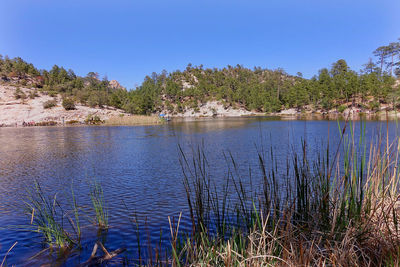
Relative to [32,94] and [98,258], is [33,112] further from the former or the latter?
[98,258]

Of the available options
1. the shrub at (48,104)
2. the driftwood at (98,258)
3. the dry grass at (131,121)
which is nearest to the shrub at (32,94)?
the shrub at (48,104)

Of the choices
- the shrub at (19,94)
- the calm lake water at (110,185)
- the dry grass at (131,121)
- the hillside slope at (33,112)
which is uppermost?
the shrub at (19,94)

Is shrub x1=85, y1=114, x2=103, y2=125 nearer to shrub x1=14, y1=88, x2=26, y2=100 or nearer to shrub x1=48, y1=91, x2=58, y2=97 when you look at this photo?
shrub x1=14, y1=88, x2=26, y2=100

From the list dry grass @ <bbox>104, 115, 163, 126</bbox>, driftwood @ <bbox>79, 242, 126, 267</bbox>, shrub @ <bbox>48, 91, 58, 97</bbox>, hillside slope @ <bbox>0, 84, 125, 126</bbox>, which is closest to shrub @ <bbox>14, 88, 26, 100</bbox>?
hillside slope @ <bbox>0, 84, 125, 126</bbox>

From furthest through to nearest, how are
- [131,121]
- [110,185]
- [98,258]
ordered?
[131,121]
[110,185]
[98,258]

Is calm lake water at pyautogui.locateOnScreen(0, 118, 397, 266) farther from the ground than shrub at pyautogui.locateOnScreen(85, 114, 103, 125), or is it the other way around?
shrub at pyautogui.locateOnScreen(85, 114, 103, 125)

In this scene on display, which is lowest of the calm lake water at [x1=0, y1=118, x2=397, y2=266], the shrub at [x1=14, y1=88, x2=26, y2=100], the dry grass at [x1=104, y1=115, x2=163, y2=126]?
the calm lake water at [x1=0, y1=118, x2=397, y2=266]

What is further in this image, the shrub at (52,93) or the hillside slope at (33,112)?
the shrub at (52,93)

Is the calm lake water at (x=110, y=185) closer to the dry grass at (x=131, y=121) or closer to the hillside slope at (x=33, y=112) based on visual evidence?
the dry grass at (x=131, y=121)

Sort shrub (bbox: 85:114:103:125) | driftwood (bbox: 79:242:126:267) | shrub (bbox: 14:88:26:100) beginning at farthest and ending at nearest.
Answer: shrub (bbox: 14:88:26:100), shrub (bbox: 85:114:103:125), driftwood (bbox: 79:242:126:267)

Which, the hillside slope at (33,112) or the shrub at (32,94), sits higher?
the shrub at (32,94)

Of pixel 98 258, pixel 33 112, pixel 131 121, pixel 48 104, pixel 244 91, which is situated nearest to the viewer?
pixel 98 258

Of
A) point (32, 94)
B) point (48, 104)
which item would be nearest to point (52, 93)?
Answer: point (32, 94)

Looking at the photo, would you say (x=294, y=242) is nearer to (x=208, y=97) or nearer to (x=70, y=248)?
(x=70, y=248)
